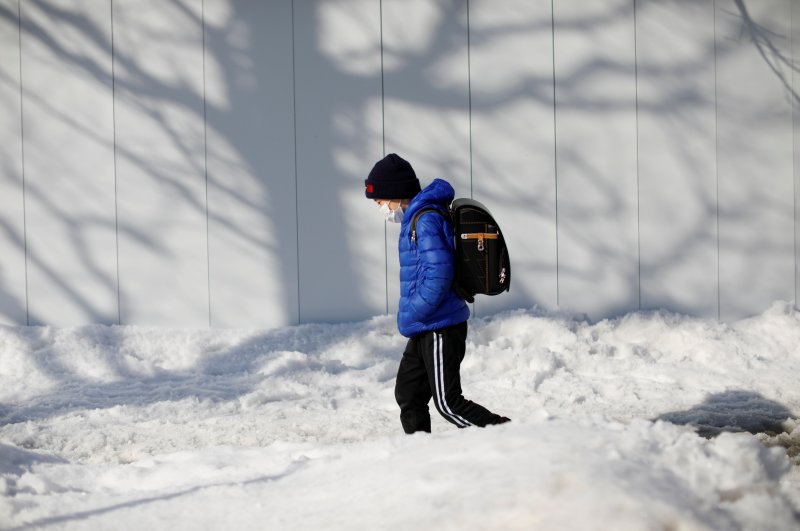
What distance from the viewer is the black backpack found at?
212 inches

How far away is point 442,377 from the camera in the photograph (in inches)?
213

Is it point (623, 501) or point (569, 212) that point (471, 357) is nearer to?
→ point (569, 212)

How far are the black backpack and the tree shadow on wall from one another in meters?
2.30

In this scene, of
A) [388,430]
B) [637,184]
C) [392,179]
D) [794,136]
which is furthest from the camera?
[794,136]

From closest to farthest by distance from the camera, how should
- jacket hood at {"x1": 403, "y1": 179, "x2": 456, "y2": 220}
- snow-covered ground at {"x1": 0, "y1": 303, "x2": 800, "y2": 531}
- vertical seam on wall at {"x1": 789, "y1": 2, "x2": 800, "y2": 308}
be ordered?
snow-covered ground at {"x1": 0, "y1": 303, "x2": 800, "y2": 531} < jacket hood at {"x1": 403, "y1": 179, "x2": 456, "y2": 220} < vertical seam on wall at {"x1": 789, "y1": 2, "x2": 800, "y2": 308}

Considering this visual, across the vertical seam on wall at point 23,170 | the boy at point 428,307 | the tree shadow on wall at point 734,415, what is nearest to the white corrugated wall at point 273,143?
the vertical seam on wall at point 23,170

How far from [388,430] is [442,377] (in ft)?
6.27

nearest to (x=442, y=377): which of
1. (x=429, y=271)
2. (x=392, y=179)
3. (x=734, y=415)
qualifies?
(x=429, y=271)

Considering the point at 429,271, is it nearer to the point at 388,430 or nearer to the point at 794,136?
the point at 388,430

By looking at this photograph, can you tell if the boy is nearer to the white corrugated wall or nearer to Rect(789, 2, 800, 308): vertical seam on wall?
the white corrugated wall

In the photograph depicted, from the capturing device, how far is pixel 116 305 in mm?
9781

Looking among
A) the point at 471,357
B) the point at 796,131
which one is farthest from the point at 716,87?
the point at 471,357

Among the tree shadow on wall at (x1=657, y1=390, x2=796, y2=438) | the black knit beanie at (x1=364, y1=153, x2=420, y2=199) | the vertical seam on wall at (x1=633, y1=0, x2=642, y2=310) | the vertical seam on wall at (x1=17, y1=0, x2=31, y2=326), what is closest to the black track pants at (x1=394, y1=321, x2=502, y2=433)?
the black knit beanie at (x1=364, y1=153, x2=420, y2=199)

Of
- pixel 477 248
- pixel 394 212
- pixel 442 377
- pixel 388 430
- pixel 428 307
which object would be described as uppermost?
pixel 394 212
